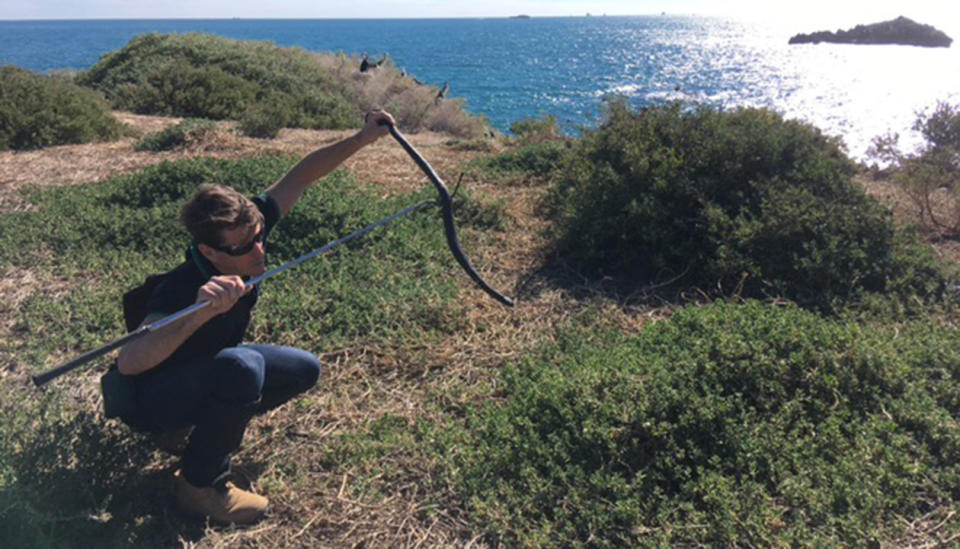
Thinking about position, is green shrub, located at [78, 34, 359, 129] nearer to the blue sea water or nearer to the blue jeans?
the blue sea water

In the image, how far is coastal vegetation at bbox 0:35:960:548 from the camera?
2.70 m

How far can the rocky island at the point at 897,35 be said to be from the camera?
219 feet

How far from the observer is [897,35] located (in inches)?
2879

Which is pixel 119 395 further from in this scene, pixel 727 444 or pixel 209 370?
pixel 727 444

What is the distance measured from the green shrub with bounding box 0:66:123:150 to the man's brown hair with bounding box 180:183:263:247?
27.6 ft

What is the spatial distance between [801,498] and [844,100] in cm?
3840

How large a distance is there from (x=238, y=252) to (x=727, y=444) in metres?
2.24

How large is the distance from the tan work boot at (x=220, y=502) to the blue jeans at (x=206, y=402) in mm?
46

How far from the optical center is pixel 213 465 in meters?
2.72

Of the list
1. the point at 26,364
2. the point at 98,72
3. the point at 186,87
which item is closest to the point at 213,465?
the point at 26,364

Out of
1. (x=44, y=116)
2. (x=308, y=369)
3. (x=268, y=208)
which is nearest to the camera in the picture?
(x=308, y=369)

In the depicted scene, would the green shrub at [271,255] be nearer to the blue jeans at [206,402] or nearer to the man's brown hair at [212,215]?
the blue jeans at [206,402]

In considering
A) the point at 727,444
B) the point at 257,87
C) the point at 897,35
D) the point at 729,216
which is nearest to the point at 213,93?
the point at 257,87

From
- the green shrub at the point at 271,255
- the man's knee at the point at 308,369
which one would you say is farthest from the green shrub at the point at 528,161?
the man's knee at the point at 308,369
